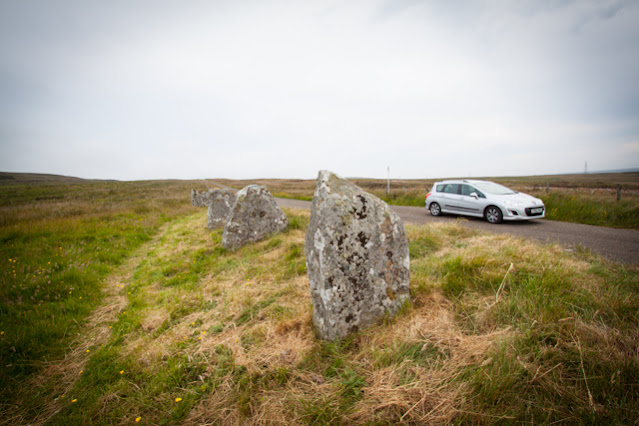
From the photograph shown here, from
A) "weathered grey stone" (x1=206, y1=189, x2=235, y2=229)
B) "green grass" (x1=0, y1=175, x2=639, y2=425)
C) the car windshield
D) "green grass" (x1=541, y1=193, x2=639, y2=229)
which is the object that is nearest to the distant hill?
"weathered grey stone" (x1=206, y1=189, x2=235, y2=229)

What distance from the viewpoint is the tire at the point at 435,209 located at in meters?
11.5

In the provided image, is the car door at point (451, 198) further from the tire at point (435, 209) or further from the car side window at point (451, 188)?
the tire at point (435, 209)

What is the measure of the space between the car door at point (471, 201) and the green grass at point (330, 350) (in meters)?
5.43

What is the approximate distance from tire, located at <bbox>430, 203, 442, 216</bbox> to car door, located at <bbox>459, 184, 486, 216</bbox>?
97 centimetres

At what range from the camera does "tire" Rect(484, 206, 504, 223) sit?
931cm

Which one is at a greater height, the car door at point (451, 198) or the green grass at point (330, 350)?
the car door at point (451, 198)

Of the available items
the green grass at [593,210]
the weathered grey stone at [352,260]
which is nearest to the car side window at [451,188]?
the green grass at [593,210]

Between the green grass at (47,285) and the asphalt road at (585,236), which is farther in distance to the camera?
the asphalt road at (585,236)

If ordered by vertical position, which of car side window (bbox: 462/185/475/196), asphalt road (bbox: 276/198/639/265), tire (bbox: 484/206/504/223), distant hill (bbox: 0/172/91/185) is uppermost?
distant hill (bbox: 0/172/91/185)

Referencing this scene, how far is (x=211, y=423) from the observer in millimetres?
2133

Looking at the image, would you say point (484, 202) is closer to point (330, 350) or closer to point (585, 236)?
point (585, 236)

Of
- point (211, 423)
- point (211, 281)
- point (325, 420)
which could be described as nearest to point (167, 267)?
point (211, 281)

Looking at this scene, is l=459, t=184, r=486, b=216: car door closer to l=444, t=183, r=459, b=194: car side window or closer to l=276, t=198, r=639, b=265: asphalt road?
l=444, t=183, r=459, b=194: car side window

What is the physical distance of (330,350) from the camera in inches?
109
